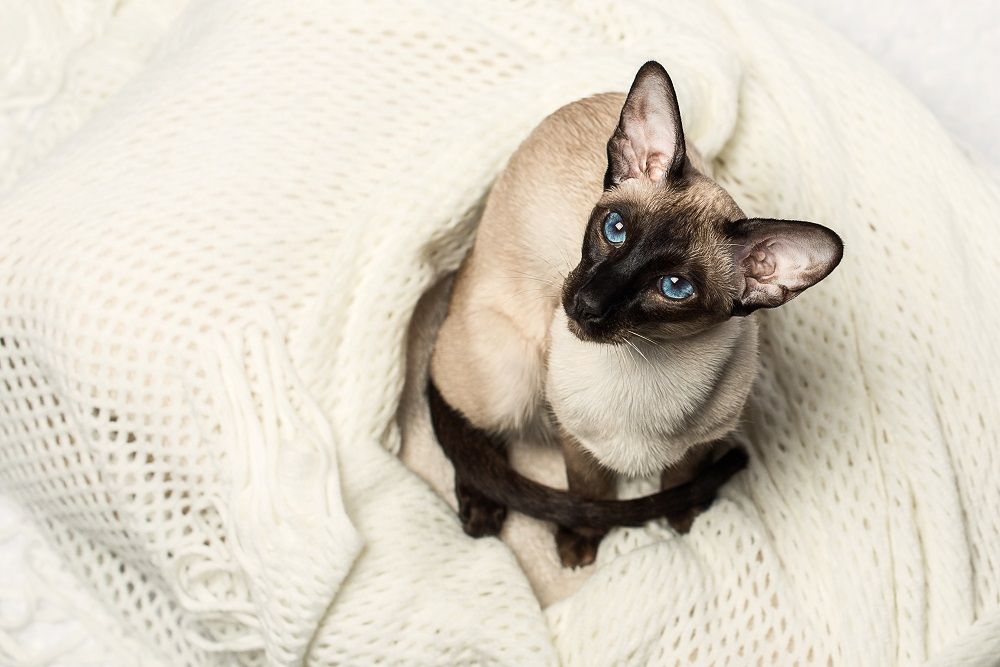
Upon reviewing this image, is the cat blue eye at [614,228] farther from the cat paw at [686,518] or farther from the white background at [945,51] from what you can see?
the white background at [945,51]

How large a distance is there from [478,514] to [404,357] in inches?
10.2

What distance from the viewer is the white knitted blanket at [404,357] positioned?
1302 millimetres

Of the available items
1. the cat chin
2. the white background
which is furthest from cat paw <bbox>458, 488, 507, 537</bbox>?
the white background

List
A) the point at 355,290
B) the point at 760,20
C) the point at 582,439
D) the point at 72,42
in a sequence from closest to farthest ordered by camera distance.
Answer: the point at 582,439
the point at 355,290
the point at 760,20
the point at 72,42

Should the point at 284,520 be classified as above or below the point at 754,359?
below

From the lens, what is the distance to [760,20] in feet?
5.28

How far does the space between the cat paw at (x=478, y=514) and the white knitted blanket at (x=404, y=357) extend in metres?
0.04

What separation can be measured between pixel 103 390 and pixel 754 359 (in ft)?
2.78

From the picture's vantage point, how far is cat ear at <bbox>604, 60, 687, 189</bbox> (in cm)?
102

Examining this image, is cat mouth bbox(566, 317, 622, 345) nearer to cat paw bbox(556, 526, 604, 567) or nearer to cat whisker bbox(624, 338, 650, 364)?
cat whisker bbox(624, 338, 650, 364)

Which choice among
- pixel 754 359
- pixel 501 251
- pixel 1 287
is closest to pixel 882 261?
pixel 754 359

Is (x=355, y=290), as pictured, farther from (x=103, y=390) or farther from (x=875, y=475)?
(x=875, y=475)

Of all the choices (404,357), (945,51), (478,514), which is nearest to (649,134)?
(404,357)

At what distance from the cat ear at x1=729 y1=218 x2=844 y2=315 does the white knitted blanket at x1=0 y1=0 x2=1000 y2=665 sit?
0.43 meters
